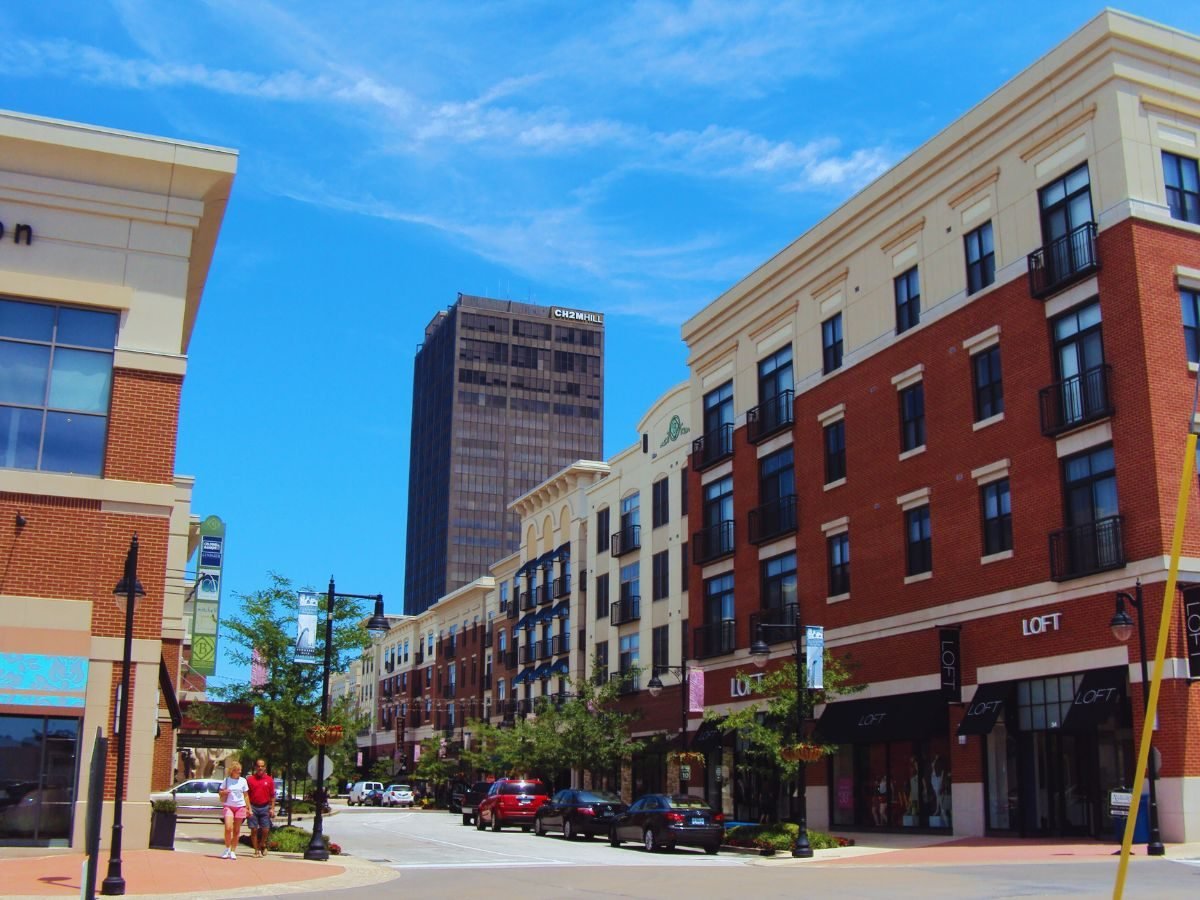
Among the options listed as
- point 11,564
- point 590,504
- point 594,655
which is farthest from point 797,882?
point 590,504

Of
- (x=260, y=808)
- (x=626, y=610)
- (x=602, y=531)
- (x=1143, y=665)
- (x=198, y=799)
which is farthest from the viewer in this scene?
(x=602, y=531)

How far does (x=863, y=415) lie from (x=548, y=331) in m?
142

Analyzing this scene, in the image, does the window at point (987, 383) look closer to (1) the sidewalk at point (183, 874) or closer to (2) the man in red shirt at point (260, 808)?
(1) the sidewalk at point (183, 874)

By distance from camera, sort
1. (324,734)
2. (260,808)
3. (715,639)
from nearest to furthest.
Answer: (260,808) < (324,734) < (715,639)

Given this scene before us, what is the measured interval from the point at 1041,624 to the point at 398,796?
2262 inches

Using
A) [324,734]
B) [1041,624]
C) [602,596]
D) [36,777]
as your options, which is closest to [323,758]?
[324,734]

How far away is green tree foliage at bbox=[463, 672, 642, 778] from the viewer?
53625 millimetres

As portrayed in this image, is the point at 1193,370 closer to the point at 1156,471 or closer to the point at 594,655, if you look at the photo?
the point at 1156,471

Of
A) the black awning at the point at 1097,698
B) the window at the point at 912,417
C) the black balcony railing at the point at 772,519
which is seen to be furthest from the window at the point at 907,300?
the black awning at the point at 1097,698

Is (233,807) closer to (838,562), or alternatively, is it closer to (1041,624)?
(1041,624)

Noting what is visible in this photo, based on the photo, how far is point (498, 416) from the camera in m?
177

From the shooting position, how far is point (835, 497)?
4091 centimetres

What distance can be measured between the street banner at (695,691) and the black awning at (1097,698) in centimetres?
1706

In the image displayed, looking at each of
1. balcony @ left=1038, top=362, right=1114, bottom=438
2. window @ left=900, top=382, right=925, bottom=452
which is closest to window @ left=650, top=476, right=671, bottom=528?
window @ left=900, top=382, right=925, bottom=452
